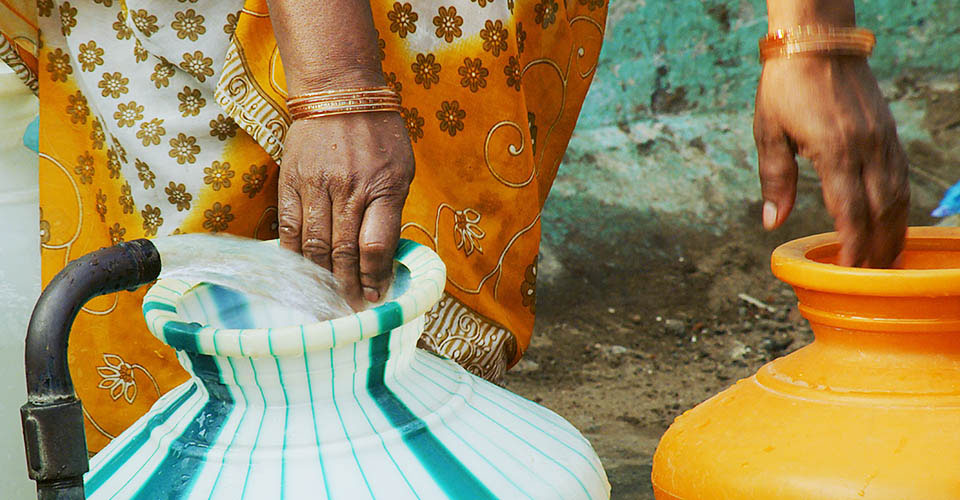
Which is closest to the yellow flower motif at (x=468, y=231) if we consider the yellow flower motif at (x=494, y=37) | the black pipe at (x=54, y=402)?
the yellow flower motif at (x=494, y=37)

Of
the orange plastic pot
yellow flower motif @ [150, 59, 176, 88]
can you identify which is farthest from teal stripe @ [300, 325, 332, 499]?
yellow flower motif @ [150, 59, 176, 88]

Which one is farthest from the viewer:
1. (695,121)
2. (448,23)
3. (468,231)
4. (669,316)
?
(695,121)

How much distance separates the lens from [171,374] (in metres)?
1.85

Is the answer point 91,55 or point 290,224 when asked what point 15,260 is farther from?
point 290,224

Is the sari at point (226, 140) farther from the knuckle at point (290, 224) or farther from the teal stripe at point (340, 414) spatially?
the teal stripe at point (340, 414)

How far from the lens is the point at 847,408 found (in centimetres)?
120

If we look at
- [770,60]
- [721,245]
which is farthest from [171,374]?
[721,245]

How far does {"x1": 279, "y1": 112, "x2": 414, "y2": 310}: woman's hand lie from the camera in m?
1.17

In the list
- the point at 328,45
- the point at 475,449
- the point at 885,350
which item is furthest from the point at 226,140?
the point at 885,350

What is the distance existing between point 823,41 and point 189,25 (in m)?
0.96

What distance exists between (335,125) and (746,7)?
3138 mm

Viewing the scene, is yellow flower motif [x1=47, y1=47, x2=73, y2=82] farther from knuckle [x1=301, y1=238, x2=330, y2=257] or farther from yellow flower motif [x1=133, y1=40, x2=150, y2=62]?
knuckle [x1=301, y1=238, x2=330, y2=257]

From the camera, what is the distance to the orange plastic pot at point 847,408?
113cm

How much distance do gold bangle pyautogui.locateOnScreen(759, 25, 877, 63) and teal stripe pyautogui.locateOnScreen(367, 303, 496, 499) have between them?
0.58 metres
